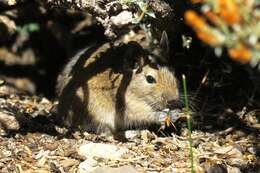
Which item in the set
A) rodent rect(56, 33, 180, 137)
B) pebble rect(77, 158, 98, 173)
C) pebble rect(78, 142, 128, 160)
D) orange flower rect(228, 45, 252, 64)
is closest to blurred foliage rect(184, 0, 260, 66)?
orange flower rect(228, 45, 252, 64)

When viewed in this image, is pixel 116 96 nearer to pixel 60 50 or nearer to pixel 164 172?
pixel 164 172

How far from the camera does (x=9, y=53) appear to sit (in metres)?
7.85

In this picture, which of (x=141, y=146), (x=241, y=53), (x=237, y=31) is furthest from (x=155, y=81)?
(x=241, y=53)

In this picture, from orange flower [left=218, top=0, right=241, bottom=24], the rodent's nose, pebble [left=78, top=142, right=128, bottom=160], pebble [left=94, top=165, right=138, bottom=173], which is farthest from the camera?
the rodent's nose

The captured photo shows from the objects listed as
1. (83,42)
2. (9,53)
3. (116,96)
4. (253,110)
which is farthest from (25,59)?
(253,110)

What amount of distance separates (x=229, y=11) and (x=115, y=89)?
12.4ft

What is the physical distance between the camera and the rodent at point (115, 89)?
5.57m

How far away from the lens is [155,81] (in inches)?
217

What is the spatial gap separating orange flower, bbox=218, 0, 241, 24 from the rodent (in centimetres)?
336

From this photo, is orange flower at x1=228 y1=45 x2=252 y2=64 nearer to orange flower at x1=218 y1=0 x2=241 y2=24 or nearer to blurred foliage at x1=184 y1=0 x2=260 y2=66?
blurred foliage at x1=184 y1=0 x2=260 y2=66

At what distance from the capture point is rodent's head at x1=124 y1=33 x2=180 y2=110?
538 cm

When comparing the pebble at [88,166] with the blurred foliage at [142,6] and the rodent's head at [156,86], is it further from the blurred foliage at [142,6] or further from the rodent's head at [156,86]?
the blurred foliage at [142,6]

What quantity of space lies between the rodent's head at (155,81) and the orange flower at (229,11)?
3.16m

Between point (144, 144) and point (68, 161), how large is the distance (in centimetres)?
82
